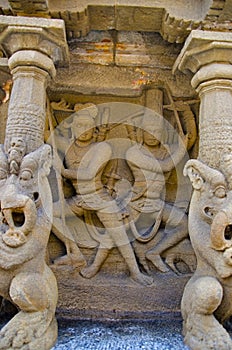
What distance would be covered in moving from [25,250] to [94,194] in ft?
3.98

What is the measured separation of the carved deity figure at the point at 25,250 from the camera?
2.86 m

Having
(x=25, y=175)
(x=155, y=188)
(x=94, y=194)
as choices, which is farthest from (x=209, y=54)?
(x=25, y=175)

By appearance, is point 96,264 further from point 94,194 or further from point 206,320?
point 206,320

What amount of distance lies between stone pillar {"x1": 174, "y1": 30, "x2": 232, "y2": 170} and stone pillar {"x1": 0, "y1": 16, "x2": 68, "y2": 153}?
121 cm

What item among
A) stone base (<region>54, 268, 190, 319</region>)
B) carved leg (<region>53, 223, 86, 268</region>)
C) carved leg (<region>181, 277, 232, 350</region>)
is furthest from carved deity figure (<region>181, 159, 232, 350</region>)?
carved leg (<region>53, 223, 86, 268</region>)

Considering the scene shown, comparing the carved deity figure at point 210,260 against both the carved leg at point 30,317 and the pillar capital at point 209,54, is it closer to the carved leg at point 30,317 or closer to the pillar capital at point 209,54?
the pillar capital at point 209,54

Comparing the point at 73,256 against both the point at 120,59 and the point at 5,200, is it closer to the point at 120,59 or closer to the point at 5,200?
the point at 5,200

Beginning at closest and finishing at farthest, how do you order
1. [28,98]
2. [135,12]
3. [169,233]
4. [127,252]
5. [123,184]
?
[28,98] → [135,12] → [127,252] → [169,233] → [123,184]

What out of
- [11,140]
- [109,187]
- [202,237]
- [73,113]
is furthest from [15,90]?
[202,237]

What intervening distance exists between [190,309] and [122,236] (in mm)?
1174

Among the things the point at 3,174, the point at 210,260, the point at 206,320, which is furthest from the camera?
the point at 3,174

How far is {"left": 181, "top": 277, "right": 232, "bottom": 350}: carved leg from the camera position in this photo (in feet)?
9.22

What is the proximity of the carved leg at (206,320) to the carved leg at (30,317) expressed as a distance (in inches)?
40.8

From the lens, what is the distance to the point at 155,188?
4.12m
